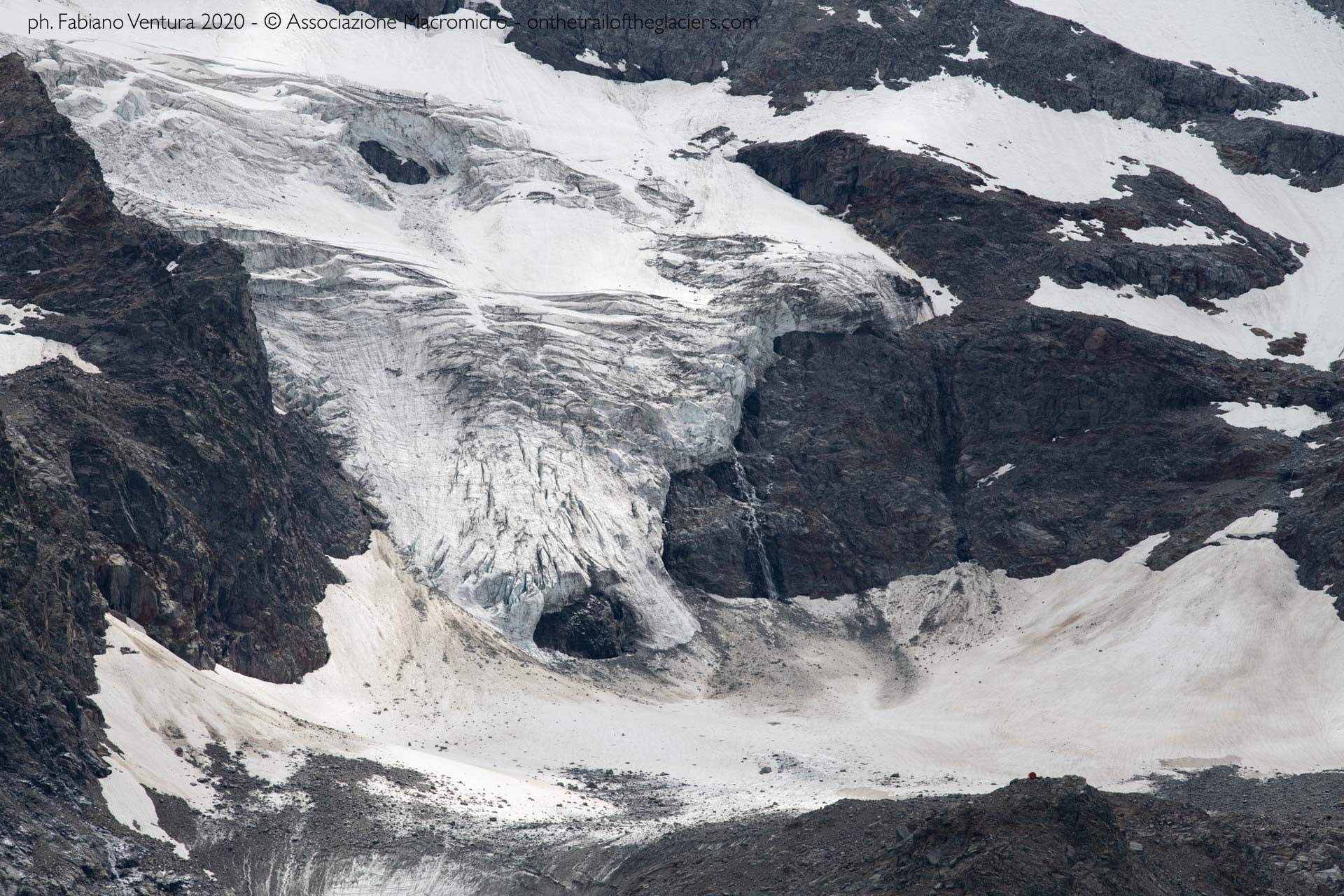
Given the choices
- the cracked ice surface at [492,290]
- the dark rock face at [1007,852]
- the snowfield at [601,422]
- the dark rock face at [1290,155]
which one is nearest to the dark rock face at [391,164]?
the cracked ice surface at [492,290]

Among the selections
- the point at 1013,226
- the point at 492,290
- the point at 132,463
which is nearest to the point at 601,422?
the point at 492,290

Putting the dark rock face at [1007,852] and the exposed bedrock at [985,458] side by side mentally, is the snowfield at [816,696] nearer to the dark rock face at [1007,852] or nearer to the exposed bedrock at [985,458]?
the exposed bedrock at [985,458]

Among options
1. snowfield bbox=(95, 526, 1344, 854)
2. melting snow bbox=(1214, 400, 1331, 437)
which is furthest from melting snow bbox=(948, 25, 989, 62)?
snowfield bbox=(95, 526, 1344, 854)

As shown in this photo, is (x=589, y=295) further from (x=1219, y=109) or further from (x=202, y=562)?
(x=1219, y=109)

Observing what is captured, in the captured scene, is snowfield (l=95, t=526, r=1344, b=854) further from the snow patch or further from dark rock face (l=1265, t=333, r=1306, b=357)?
dark rock face (l=1265, t=333, r=1306, b=357)

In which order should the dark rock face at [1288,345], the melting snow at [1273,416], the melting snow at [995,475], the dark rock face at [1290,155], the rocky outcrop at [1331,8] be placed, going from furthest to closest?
1. the rocky outcrop at [1331,8]
2. the dark rock face at [1290,155]
3. the dark rock face at [1288,345]
4. the melting snow at [995,475]
5. the melting snow at [1273,416]

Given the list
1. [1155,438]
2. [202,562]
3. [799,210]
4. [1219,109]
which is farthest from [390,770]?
[1219,109]
